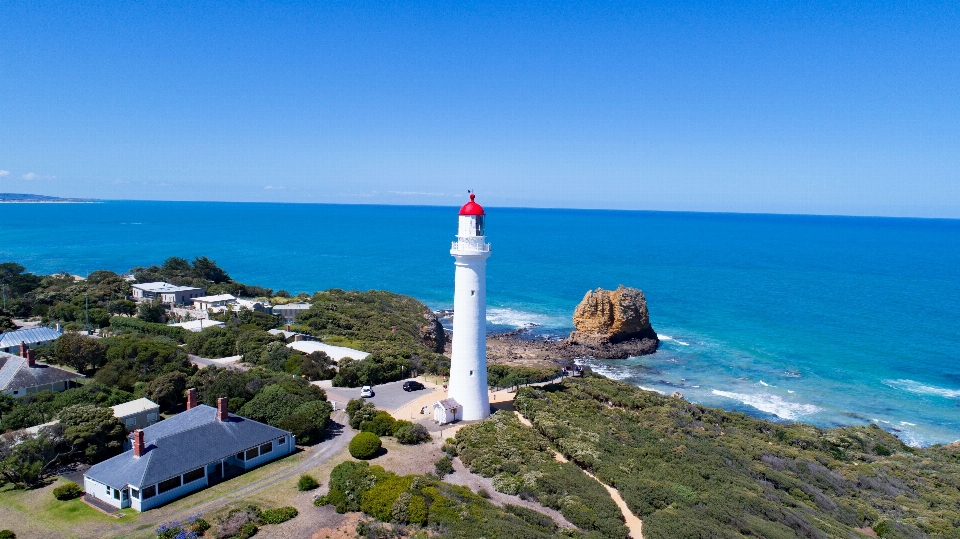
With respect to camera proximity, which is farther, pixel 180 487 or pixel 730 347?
pixel 730 347

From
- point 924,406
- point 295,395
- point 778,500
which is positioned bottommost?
point 924,406

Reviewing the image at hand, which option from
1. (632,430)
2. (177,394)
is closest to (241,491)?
(177,394)

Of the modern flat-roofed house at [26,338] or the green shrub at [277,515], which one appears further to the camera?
the modern flat-roofed house at [26,338]

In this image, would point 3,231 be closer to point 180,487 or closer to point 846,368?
point 180,487

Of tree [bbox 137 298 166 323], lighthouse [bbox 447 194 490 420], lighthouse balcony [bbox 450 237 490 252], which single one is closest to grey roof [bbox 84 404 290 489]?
lighthouse [bbox 447 194 490 420]

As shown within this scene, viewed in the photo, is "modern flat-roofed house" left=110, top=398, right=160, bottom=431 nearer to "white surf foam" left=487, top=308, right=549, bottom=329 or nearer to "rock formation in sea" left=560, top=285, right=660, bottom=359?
"rock formation in sea" left=560, top=285, right=660, bottom=359

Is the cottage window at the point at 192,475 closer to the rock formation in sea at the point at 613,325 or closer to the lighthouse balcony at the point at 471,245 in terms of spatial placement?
the lighthouse balcony at the point at 471,245

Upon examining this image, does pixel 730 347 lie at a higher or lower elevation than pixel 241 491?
lower

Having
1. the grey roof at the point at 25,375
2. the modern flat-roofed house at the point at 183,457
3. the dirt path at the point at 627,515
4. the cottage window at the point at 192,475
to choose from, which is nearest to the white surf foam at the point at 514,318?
the grey roof at the point at 25,375
